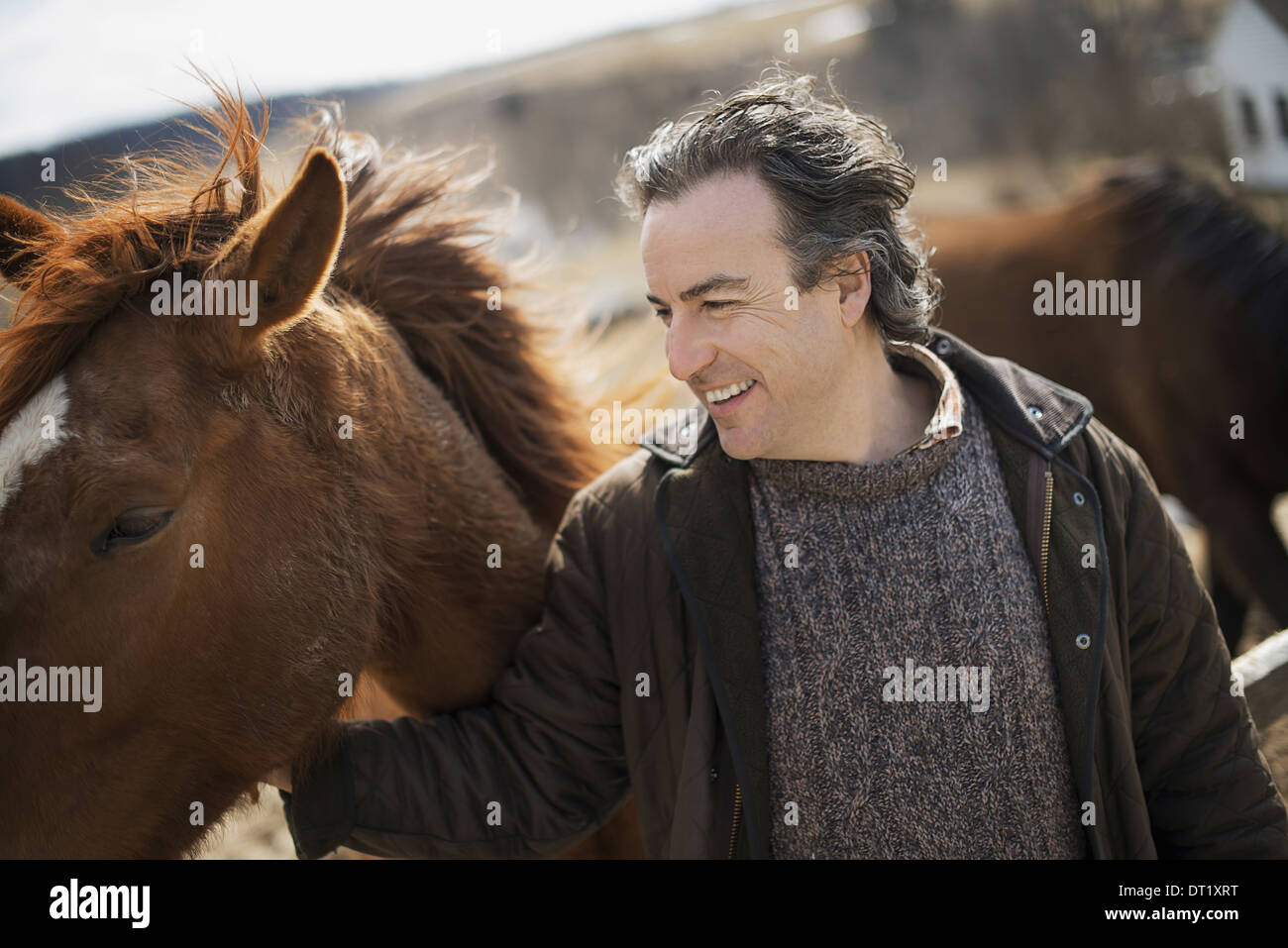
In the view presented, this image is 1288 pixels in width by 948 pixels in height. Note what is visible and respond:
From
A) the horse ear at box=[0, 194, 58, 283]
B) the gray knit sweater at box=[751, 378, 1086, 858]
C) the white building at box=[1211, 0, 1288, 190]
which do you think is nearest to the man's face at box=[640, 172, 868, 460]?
the gray knit sweater at box=[751, 378, 1086, 858]

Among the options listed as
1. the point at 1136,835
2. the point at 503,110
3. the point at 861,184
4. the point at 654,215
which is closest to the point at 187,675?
the point at 654,215

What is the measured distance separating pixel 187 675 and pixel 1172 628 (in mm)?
1851

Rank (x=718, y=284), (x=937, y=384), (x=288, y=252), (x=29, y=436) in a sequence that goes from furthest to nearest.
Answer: (x=937, y=384) < (x=718, y=284) < (x=288, y=252) < (x=29, y=436)

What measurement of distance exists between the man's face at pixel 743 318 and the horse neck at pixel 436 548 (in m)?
0.55

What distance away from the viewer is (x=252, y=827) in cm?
438

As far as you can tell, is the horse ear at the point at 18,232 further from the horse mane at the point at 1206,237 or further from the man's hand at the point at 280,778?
the horse mane at the point at 1206,237

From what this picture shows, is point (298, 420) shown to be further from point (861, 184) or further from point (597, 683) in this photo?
point (861, 184)

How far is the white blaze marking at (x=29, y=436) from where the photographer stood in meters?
1.40

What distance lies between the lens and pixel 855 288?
1.86 meters

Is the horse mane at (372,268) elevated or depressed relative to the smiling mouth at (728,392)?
elevated

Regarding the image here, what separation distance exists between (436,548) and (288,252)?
659 millimetres

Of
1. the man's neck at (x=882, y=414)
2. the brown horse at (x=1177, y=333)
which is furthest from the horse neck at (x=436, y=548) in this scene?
→ the brown horse at (x=1177, y=333)

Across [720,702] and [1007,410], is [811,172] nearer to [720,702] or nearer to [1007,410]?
[1007,410]

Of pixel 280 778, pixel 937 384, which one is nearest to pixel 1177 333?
pixel 937 384
